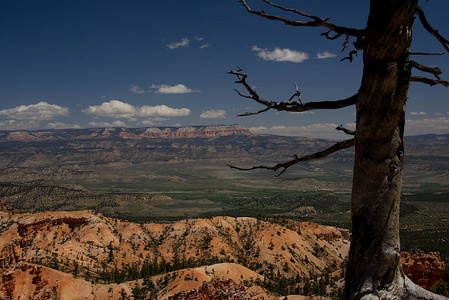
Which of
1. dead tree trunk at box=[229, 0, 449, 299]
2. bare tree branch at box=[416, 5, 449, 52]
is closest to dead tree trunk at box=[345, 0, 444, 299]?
dead tree trunk at box=[229, 0, 449, 299]

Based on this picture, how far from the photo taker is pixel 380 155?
2.76 meters

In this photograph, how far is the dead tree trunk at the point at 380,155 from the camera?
8.50ft

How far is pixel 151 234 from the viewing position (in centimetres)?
6047

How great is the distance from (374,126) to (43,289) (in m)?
33.4

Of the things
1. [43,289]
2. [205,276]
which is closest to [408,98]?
[205,276]

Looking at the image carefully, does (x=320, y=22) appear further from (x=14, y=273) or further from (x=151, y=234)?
(x=151, y=234)

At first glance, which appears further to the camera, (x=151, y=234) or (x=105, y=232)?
(x=151, y=234)

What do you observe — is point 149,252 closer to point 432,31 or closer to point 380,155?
point 380,155

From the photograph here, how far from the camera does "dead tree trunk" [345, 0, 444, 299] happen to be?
8.50 ft

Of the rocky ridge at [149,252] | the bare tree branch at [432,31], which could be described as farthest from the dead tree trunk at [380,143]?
the rocky ridge at [149,252]

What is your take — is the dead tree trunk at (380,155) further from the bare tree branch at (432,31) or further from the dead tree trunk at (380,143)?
the bare tree branch at (432,31)

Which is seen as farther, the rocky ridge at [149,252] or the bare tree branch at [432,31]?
the rocky ridge at [149,252]

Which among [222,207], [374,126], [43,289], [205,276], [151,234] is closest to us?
[374,126]

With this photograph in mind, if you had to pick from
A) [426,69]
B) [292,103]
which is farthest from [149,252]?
[426,69]
